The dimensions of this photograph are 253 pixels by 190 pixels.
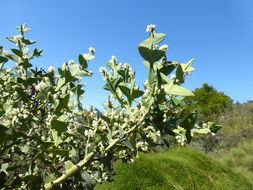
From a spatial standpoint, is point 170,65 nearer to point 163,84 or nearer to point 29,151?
point 163,84

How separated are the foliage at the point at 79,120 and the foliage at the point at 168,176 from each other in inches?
133

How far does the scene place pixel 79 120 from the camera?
1.04 m

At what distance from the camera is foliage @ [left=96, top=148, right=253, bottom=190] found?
4649mm

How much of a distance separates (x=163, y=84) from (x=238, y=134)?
15.8 m

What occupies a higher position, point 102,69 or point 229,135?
point 229,135

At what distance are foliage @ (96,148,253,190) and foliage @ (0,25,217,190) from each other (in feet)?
11.0

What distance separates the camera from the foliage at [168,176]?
4.65 meters

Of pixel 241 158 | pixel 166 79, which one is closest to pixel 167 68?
pixel 166 79

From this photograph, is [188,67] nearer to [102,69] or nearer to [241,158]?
[102,69]

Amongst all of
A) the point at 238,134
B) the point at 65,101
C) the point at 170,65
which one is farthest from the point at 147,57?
the point at 238,134

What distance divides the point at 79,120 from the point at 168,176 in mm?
4549

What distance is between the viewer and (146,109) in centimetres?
79

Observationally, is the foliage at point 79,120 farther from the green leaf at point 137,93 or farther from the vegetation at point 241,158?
the vegetation at point 241,158

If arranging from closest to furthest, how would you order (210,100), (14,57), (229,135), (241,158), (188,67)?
(188,67) < (14,57) < (241,158) < (229,135) < (210,100)
